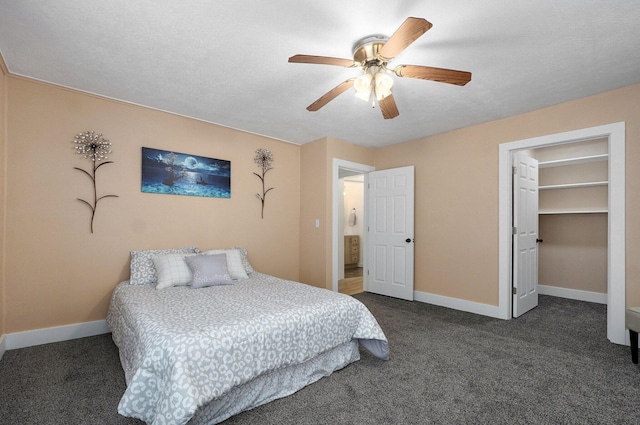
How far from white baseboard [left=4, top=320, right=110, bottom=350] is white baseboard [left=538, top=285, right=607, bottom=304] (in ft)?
20.1

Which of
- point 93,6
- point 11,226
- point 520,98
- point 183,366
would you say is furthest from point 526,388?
point 11,226

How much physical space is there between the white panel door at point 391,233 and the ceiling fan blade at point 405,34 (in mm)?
2790

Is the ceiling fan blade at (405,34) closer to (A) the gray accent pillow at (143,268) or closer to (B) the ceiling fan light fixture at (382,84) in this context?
(B) the ceiling fan light fixture at (382,84)

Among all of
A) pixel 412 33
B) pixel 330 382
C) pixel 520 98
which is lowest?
pixel 330 382

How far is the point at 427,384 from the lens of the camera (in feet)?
6.93

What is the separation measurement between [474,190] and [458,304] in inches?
59.9

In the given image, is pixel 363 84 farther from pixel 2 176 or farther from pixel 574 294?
pixel 574 294

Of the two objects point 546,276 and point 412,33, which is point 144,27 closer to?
point 412,33

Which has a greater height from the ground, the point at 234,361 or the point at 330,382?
the point at 234,361

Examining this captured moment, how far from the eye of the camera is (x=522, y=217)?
3705 millimetres

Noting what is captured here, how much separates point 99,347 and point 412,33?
3.48 m

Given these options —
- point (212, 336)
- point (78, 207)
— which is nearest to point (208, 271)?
point (212, 336)

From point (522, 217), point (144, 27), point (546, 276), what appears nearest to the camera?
point (144, 27)

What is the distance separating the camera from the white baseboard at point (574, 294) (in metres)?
4.29
